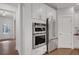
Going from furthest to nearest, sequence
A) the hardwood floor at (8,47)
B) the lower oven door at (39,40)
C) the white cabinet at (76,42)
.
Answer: the lower oven door at (39,40), the white cabinet at (76,42), the hardwood floor at (8,47)

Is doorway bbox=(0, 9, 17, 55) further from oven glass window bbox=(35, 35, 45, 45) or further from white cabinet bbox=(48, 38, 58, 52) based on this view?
white cabinet bbox=(48, 38, 58, 52)

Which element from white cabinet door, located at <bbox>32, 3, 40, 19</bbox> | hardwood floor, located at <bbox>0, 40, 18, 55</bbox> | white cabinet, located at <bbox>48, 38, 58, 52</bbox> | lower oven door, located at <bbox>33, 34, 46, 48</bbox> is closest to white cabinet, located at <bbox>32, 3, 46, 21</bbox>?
white cabinet door, located at <bbox>32, 3, 40, 19</bbox>

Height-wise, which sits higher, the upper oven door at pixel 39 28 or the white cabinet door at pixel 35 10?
the white cabinet door at pixel 35 10

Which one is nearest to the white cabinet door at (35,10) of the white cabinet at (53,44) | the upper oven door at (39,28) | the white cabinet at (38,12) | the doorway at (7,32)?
the white cabinet at (38,12)

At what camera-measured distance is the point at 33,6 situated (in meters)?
1.80

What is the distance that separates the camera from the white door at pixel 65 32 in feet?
6.35

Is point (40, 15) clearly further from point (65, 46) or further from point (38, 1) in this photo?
point (65, 46)

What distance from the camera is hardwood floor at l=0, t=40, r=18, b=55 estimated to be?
5.80 ft

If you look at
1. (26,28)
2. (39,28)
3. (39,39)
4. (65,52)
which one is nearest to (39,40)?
(39,39)

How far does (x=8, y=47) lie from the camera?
1.91m

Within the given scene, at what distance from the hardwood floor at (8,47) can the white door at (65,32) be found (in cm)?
71

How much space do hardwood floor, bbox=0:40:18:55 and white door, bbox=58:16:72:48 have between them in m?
0.71

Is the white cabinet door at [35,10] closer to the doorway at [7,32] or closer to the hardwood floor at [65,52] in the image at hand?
the doorway at [7,32]

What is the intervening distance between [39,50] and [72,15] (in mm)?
742
